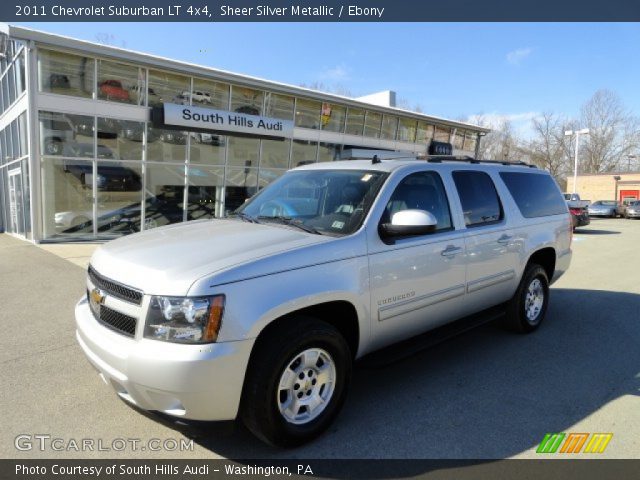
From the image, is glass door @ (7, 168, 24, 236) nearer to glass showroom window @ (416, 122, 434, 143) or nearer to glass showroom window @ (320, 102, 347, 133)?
glass showroom window @ (320, 102, 347, 133)

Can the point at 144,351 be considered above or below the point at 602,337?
above

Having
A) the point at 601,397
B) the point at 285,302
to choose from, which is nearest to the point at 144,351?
the point at 285,302

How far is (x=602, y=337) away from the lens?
5137 mm

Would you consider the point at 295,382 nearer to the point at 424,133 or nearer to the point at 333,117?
the point at 333,117

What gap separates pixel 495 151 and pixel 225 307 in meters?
73.1

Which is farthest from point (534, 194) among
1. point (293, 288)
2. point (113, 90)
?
point (113, 90)

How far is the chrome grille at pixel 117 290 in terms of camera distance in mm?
2604

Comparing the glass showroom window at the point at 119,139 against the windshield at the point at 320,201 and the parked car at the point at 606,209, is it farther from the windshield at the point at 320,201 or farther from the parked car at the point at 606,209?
the parked car at the point at 606,209

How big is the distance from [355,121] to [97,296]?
60.8ft

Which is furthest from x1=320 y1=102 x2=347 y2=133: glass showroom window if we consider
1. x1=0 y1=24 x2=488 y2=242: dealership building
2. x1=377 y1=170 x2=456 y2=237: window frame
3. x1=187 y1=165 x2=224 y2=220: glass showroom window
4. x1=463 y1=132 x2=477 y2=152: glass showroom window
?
x1=377 y1=170 x2=456 y2=237: window frame

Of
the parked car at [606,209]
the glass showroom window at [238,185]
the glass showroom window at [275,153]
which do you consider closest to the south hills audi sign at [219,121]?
the glass showroom window at [275,153]

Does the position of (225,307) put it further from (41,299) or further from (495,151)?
(495,151)

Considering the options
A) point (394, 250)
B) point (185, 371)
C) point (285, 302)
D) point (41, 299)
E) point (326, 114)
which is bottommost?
point (41, 299)

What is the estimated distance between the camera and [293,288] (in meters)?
2.72
